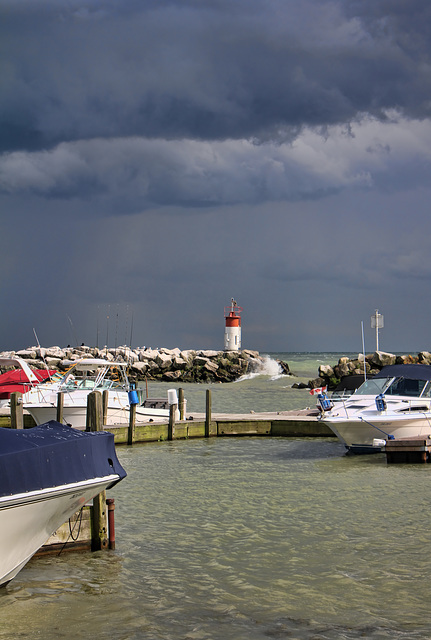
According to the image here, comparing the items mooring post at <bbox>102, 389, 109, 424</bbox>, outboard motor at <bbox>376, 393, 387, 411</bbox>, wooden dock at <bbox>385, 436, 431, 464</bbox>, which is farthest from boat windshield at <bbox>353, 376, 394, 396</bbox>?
mooring post at <bbox>102, 389, 109, 424</bbox>

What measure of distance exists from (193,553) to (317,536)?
94.2 inches

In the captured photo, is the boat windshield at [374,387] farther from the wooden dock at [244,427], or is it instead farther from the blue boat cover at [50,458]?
the blue boat cover at [50,458]

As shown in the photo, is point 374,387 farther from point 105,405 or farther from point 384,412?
point 105,405

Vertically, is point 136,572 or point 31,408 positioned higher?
point 31,408

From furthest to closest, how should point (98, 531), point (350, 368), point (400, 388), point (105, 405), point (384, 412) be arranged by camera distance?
1. point (350, 368)
2. point (105, 405)
3. point (400, 388)
4. point (384, 412)
5. point (98, 531)

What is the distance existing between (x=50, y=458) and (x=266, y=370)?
6732 cm

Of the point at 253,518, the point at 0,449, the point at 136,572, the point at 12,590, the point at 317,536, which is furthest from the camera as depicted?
the point at 253,518

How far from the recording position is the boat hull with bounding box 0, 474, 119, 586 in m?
8.03

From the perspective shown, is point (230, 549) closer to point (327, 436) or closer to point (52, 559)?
point (52, 559)

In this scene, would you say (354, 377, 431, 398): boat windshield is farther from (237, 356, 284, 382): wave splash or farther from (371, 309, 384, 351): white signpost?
(237, 356, 284, 382): wave splash

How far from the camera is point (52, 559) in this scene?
1048 centimetres

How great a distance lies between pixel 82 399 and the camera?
83.1 ft

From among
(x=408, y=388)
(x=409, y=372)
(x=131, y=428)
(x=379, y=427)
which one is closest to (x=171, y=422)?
(x=131, y=428)

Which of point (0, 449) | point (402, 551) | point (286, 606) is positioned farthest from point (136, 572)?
point (402, 551)
